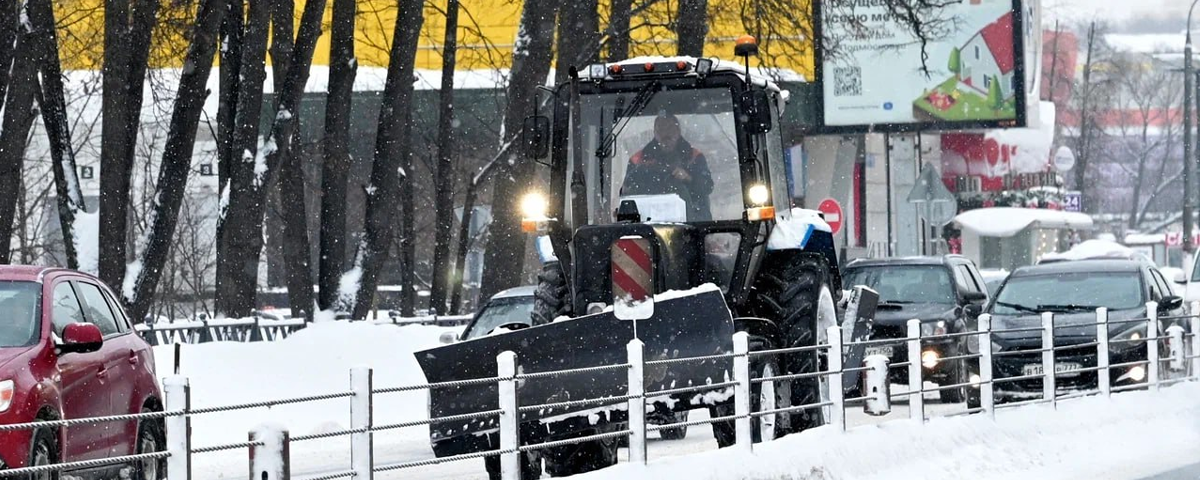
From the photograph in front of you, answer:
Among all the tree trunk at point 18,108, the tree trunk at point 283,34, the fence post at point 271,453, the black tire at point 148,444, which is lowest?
the black tire at point 148,444

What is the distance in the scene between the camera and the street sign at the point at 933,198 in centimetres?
3475

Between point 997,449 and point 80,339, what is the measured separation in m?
7.17

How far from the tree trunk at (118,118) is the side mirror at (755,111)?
11844 mm

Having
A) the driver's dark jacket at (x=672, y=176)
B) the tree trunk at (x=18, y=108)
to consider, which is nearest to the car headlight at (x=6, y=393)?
the driver's dark jacket at (x=672, y=176)

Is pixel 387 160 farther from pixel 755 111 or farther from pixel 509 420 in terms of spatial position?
pixel 509 420

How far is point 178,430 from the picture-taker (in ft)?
27.2

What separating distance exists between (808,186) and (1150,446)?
1559 inches

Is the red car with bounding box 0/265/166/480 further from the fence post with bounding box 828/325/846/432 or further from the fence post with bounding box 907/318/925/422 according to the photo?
the fence post with bounding box 907/318/925/422

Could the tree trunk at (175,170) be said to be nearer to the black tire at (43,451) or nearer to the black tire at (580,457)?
the black tire at (580,457)

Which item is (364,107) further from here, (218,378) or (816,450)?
(816,450)

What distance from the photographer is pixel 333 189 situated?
30.3 metres

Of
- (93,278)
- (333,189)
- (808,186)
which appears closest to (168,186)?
(333,189)

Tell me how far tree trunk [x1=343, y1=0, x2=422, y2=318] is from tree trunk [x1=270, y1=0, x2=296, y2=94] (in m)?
1.82

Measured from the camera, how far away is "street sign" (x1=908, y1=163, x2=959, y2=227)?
3475 centimetres
